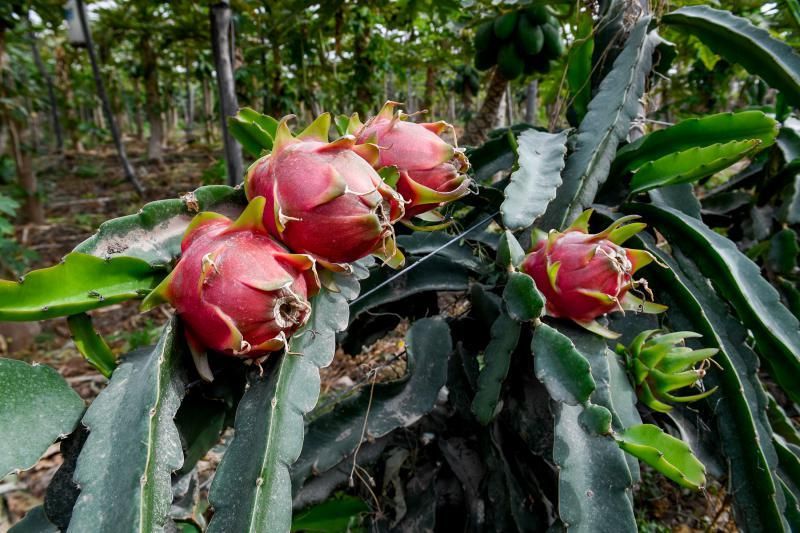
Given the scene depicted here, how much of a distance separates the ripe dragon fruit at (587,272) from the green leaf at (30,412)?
0.71m

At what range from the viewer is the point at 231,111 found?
5.16 ft

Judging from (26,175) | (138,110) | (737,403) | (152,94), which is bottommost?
(138,110)

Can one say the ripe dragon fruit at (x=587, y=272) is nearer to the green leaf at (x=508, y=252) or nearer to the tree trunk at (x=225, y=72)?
the green leaf at (x=508, y=252)

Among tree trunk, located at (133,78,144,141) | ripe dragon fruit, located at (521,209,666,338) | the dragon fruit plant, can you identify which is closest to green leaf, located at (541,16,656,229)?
the dragon fruit plant

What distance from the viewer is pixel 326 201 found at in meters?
0.60

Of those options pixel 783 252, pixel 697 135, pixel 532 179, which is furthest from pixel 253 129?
pixel 783 252

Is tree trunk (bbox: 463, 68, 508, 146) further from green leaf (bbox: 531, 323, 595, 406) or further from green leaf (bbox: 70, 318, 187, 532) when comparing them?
green leaf (bbox: 70, 318, 187, 532)

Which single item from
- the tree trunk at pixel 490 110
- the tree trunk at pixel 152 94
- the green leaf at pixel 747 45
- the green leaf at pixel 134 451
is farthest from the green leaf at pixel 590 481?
the tree trunk at pixel 152 94

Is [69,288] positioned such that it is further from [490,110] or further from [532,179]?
[490,110]

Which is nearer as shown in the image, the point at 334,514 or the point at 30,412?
the point at 30,412

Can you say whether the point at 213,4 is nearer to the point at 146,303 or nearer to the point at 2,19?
the point at 146,303

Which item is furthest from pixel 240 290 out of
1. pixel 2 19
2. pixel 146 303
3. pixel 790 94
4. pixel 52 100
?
pixel 52 100

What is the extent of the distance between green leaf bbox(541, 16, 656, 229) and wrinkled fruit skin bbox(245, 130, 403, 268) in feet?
1.59

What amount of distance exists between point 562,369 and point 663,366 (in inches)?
8.8
